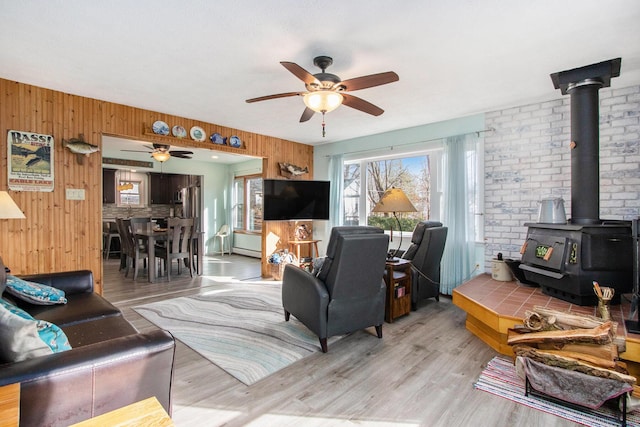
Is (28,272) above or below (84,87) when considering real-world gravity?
below

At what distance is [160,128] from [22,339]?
140 inches

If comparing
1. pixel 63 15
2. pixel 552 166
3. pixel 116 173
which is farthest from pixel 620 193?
pixel 116 173

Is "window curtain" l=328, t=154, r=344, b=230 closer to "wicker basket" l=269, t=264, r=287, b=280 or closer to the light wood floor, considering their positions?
"wicker basket" l=269, t=264, r=287, b=280

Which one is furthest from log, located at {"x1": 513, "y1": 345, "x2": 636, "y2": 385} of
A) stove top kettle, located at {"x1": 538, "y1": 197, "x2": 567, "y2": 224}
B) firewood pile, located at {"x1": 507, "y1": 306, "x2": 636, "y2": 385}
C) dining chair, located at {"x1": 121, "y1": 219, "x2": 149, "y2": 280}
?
dining chair, located at {"x1": 121, "y1": 219, "x2": 149, "y2": 280}

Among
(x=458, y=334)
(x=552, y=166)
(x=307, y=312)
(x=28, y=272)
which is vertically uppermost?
(x=552, y=166)

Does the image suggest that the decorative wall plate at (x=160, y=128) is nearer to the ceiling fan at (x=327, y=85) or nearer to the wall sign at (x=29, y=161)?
the wall sign at (x=29, y=161)

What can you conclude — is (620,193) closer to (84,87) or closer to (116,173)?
(84,87)

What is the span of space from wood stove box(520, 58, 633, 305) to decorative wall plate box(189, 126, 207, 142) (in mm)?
4269

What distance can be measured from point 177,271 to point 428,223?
463 centimetres

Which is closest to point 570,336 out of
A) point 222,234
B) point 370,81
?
point 370,81

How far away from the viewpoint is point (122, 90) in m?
3.47

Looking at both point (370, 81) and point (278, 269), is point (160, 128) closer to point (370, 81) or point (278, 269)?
point (278, 269)

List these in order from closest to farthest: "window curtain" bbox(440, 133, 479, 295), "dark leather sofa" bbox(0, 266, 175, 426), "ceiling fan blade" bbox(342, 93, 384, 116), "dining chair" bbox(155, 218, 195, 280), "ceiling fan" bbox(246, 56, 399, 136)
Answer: "dark leather sofa" bbox(0, 266, 175, 426), "ceiling fan" bbox(246, 56, 399, 136), "ceiling fan blade" bbox(342, 93, 384, 116), "window curtain" bbox(440, 133, 479, 295), "dining chair" bbox(155, 218, 195, 280)

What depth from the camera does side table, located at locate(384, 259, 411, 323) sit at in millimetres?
3381
